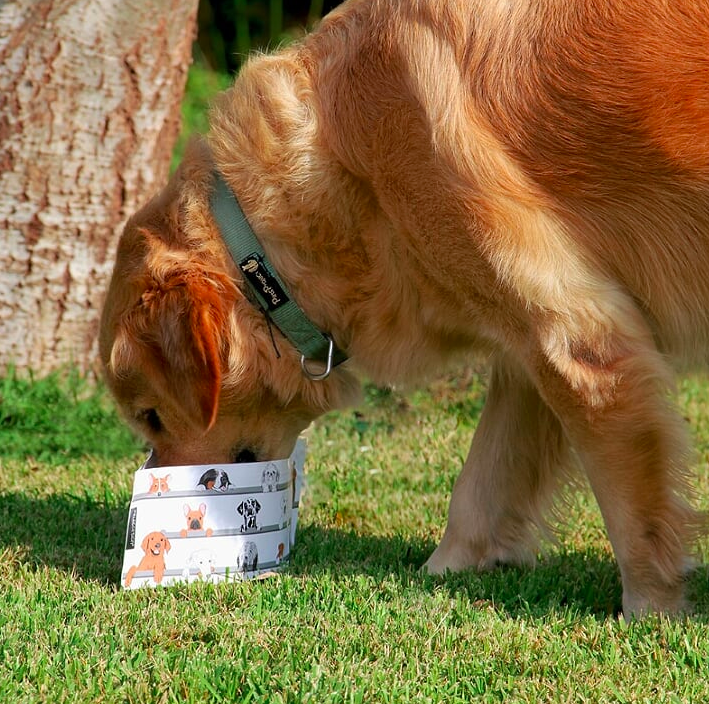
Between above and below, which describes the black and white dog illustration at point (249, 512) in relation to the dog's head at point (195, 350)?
below

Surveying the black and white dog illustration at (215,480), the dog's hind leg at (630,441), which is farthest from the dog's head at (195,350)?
the dog's hind leg at (630,441)

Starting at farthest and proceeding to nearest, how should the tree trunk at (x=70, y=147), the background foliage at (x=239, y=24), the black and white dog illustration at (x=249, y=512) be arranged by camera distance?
1. the background foliage at (x=239, y=24)
2. the tree trunk at (x=70, y=147)
3. the black and white dog illustration at (x=249, y=512)

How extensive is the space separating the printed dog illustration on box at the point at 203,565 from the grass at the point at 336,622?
9 centimetres

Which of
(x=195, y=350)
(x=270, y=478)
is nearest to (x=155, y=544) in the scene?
(x=270, y=478)

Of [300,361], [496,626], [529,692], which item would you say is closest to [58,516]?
[300,361]

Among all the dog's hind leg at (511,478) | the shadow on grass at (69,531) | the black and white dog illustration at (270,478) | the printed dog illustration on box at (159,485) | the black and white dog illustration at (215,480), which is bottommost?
the shadow on grass at (69,531)

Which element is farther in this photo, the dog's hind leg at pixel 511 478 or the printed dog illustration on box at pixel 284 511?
the dog's hind leg at pixel 511 478

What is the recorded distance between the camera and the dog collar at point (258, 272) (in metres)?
3.37

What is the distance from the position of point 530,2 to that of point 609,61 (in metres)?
0.30

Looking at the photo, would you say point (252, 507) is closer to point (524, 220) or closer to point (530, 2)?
point (524, 220)

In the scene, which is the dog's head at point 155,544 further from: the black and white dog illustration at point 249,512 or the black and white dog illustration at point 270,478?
the black and white dog illustration at point 270,478

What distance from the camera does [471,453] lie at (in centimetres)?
394

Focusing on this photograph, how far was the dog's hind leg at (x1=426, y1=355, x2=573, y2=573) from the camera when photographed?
380 centimetres

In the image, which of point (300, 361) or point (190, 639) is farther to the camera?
point (300, 361)
